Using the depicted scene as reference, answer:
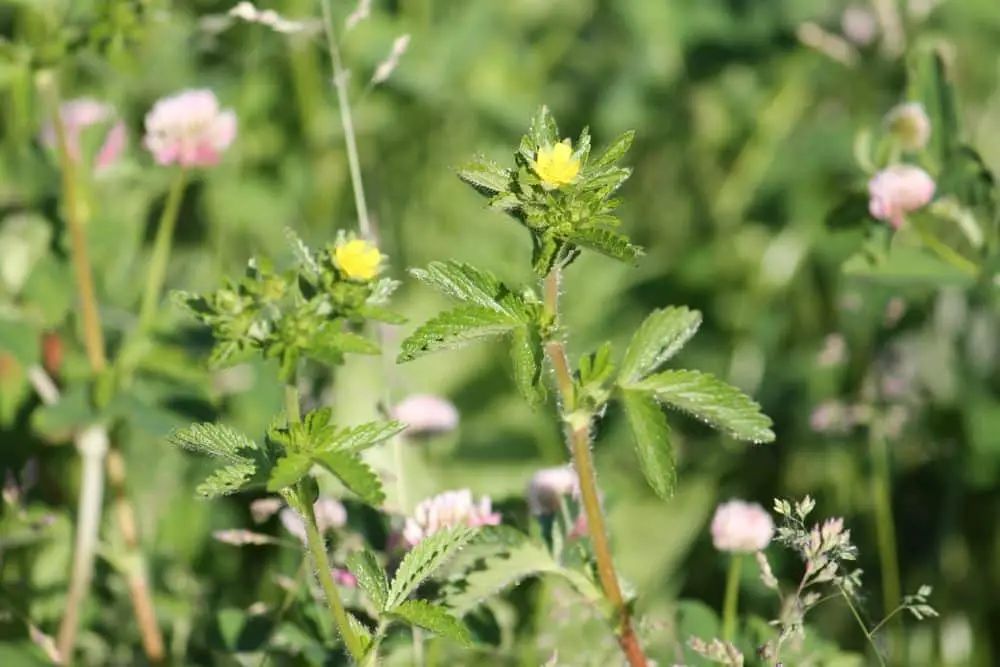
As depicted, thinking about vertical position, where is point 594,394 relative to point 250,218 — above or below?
above

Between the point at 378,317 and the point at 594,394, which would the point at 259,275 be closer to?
the point at 378,317

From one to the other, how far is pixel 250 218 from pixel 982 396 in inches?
63.6

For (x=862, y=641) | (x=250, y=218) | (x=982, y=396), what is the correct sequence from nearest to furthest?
(x=862, y=641) < (x=982, y=396) < (x=250, y=218)

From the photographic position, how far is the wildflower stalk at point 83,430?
189 cm

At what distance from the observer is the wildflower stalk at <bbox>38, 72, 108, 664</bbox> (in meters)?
1.89

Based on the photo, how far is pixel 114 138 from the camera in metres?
2.28

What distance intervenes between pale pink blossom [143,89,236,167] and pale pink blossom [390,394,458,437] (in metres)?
0.49

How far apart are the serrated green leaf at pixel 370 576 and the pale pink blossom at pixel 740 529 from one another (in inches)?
23.0

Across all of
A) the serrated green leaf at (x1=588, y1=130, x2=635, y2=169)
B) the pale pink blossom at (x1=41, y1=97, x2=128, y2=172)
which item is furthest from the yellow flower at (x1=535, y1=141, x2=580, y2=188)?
the pale pink blossom at (x1=41, y1=97, x2=128, y2=172)

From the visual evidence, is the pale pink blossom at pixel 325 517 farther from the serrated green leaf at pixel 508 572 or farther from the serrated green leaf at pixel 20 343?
the serrated green leaf at pixel 20 343

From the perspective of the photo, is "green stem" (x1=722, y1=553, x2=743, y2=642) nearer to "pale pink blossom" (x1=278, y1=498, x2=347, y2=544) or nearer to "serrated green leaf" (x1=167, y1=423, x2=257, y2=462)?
"pale pink blossom" (x1=278, y1=498, x2=347, y2=544)

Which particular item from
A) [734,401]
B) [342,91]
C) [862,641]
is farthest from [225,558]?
[734,401]

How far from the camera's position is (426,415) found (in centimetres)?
211

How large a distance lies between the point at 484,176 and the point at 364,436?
0.91ft
